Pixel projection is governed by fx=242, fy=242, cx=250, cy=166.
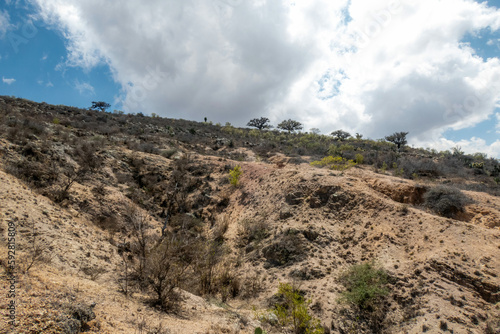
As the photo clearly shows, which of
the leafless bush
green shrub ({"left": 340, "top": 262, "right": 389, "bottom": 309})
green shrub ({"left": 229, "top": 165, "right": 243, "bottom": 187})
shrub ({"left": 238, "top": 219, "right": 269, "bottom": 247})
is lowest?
green shrub ({"left": 340, "top": 262, "right": 389, "bottom": 309})

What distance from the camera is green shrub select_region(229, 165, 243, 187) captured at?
45.3ft

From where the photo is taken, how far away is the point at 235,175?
1414 centimetres

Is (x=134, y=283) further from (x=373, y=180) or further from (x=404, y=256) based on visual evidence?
(x=373, y=180)

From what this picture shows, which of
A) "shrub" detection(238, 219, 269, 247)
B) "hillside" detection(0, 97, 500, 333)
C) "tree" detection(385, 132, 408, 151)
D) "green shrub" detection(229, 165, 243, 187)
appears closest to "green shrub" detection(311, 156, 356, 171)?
"hillside" detection(0, 97, 500, 333)

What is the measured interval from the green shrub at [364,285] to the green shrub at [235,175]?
7973 mm

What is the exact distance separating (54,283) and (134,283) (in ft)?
6.19

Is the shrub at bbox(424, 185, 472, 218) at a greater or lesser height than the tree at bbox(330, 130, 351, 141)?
lesser

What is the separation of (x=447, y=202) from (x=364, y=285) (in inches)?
180

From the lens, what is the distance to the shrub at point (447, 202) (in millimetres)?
8180

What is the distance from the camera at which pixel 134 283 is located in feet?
18.8

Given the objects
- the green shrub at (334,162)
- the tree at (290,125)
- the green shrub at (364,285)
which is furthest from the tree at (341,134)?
the green shrub at (364,285)

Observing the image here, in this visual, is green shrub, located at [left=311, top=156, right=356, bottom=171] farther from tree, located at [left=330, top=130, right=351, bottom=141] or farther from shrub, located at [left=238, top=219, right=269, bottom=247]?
tree, located at [left=330, top=130, right=351, bottom=141]

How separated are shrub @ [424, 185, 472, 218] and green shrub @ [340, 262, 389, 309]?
3520 millimetres

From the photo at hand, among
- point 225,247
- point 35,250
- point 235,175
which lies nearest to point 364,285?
point 225,247
